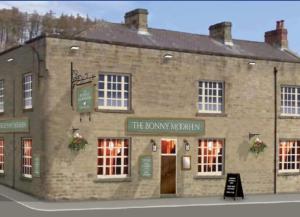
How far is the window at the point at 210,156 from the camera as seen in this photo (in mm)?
24203

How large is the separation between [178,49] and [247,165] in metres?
6.66

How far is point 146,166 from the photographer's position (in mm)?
22641

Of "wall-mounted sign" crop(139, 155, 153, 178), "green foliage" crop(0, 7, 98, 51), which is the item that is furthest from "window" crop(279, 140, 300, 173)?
"green foliage" crop(0, 7, 98, 51)

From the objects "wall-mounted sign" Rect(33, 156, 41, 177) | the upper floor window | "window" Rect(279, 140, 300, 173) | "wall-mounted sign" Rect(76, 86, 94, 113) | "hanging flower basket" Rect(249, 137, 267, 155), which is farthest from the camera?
the upper floor window

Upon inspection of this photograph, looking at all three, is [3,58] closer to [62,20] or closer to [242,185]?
[242,185]

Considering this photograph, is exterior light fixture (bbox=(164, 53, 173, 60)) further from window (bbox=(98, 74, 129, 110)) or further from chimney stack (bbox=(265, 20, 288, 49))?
chimney stack (bbox=(265, 20, 288, 49))

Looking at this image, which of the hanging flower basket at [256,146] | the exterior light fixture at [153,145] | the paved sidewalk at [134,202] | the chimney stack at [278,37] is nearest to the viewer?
the paved sidewalk at [134,202]

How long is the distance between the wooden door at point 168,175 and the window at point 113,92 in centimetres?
309

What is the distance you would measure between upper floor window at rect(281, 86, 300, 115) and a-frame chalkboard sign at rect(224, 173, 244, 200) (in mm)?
5489

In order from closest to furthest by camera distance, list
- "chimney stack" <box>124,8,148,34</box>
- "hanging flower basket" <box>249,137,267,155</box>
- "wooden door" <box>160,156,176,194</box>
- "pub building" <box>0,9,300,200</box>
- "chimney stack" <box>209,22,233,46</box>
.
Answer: "pub building" <box>0,9,300,200</box> → "wooden door" <box>160,156,176,194</box> → "hanging flower basket" <box>249,137,267,155</box> → "chimney stack" <box>124,8,148,34</box> → "chimney stack" <box>209,22,233,46</box>

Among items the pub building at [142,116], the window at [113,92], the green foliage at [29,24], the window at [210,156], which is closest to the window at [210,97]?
the pub building at [142,116]

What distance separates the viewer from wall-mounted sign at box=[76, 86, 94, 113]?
19.8m

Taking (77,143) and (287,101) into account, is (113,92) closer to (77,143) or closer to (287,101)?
(77,143)

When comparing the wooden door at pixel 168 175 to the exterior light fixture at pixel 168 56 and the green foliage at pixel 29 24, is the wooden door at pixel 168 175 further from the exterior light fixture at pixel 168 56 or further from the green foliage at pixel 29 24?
the green foliage at pixel 29 24
